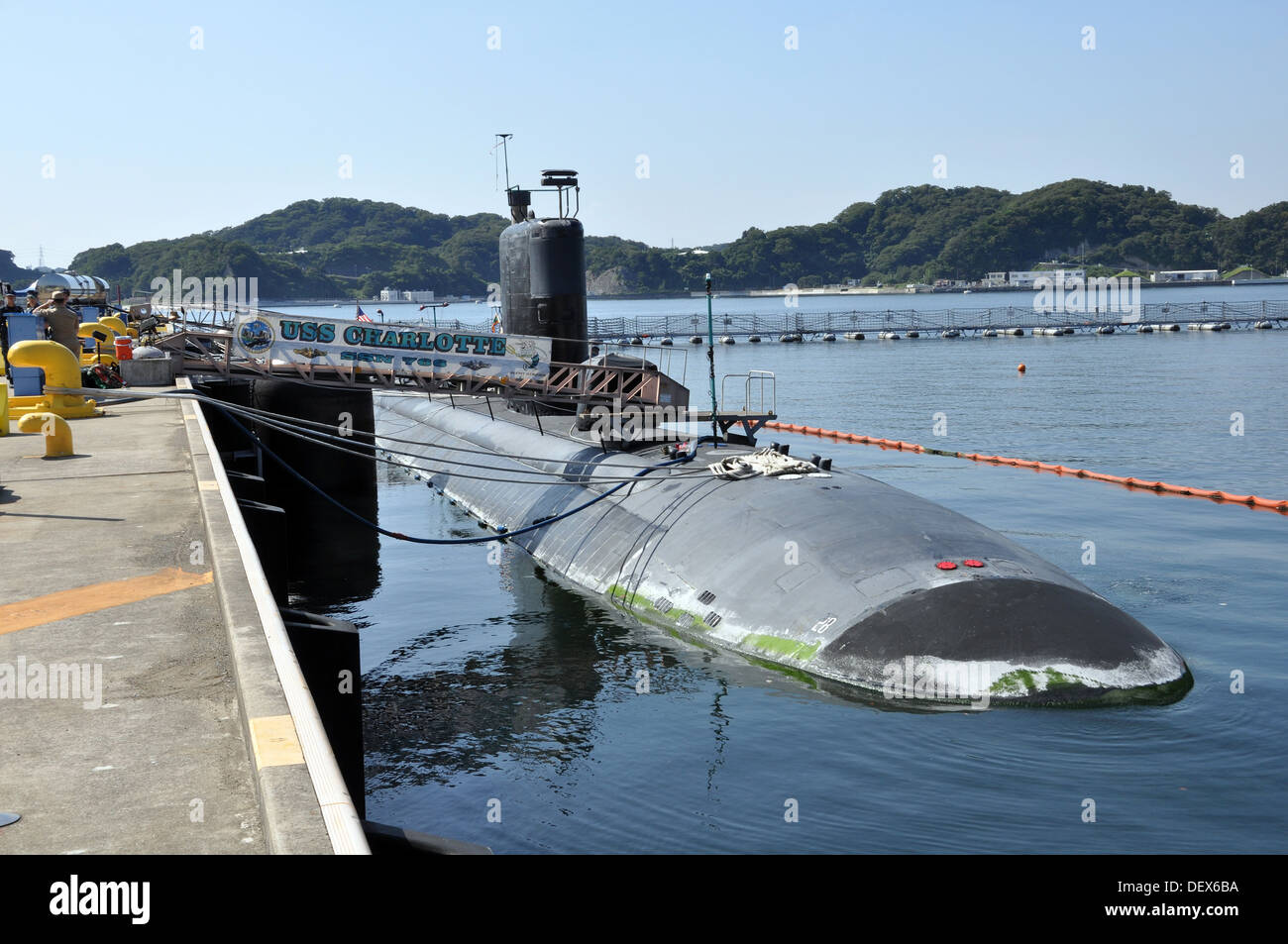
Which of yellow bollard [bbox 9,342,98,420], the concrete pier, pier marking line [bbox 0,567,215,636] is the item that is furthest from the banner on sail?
pier marking line [bbox 0,567,215,636]

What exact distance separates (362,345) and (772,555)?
1125 centimetres

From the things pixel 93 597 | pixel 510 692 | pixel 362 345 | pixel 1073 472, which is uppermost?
pixel 362 345

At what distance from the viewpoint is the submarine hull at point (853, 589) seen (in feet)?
42.9

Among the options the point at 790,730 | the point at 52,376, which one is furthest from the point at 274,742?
the point at 52,376

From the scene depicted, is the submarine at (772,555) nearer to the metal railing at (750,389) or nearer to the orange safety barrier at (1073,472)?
the metal railing at (750,389)

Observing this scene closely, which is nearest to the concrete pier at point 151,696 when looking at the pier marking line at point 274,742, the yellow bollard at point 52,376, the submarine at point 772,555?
the pier marking line at point 274,742

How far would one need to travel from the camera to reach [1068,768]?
468 inches

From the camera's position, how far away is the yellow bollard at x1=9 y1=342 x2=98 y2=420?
2277cm

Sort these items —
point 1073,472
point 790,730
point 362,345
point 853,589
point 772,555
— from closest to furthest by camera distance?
point 790,730, point 853,589, point 772,555, point 362,345, point 1073,472

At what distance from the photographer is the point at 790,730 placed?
538 inches

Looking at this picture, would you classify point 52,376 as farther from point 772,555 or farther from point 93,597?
point 772,555
